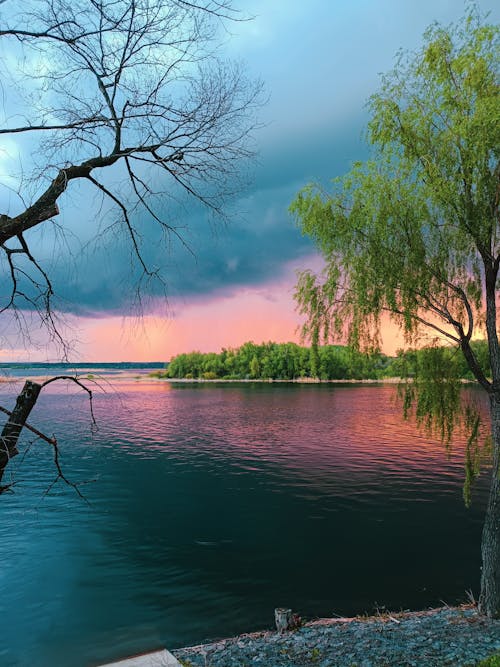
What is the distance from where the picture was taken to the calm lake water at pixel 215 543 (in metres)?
13.4

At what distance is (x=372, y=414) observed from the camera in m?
67.8

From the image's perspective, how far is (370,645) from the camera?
30.1ft

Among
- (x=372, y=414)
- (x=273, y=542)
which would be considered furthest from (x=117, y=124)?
(x=372, y=414)

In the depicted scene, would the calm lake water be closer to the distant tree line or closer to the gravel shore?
the gravel shore

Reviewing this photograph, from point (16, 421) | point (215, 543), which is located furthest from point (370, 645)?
point (215, 543)

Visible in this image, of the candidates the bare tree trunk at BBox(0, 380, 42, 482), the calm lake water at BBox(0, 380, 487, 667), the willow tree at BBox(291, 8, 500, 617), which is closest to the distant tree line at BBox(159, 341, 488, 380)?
the calm lake water at BBox(0, 380, 487, 667)

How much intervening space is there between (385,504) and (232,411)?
4768cm

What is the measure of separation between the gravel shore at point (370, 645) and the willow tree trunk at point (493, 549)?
1.13 ft

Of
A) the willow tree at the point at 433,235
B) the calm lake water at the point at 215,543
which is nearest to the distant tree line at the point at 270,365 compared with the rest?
the calm lake water at the point at 215,543

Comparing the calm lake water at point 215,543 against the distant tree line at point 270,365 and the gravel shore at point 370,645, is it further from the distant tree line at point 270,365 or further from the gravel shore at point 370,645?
the distant tree line at point 270,365

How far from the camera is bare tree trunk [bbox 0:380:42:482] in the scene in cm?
415

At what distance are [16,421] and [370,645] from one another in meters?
8.20

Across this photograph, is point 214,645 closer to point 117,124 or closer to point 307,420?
point 117,124

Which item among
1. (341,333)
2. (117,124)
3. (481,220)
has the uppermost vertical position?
(481,220)
